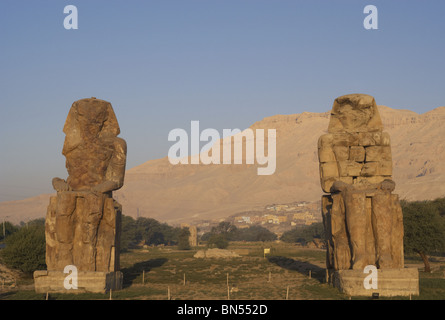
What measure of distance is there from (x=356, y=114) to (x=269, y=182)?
121 m

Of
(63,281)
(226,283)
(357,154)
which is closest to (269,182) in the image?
(226,283)

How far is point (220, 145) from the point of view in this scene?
195 metres

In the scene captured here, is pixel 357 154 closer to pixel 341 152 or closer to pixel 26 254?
pixel 341 152

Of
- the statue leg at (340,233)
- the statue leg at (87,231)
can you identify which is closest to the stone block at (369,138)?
the statue leg at (340,233)

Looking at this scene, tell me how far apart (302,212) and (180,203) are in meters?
43.3

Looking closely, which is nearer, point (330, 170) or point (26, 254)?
point (330, 170)

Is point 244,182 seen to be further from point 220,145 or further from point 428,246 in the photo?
point 428,246

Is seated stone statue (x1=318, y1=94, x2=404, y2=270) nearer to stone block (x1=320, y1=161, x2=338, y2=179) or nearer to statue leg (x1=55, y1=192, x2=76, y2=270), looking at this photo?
stone block (x1=320, y1=161, x2=338, y2=179)

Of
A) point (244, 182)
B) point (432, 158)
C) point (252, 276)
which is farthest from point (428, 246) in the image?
point (244, 182)

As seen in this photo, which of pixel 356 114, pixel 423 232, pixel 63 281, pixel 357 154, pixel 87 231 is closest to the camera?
pixel 63 281

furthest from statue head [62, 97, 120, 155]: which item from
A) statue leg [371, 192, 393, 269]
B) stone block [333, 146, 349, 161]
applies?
statue leg [371, 192, 393, 269]

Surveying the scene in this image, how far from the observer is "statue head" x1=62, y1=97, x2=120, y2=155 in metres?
15.6

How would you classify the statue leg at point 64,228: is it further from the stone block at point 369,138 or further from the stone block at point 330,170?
the stone block at point 369,138

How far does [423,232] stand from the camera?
952 inches
